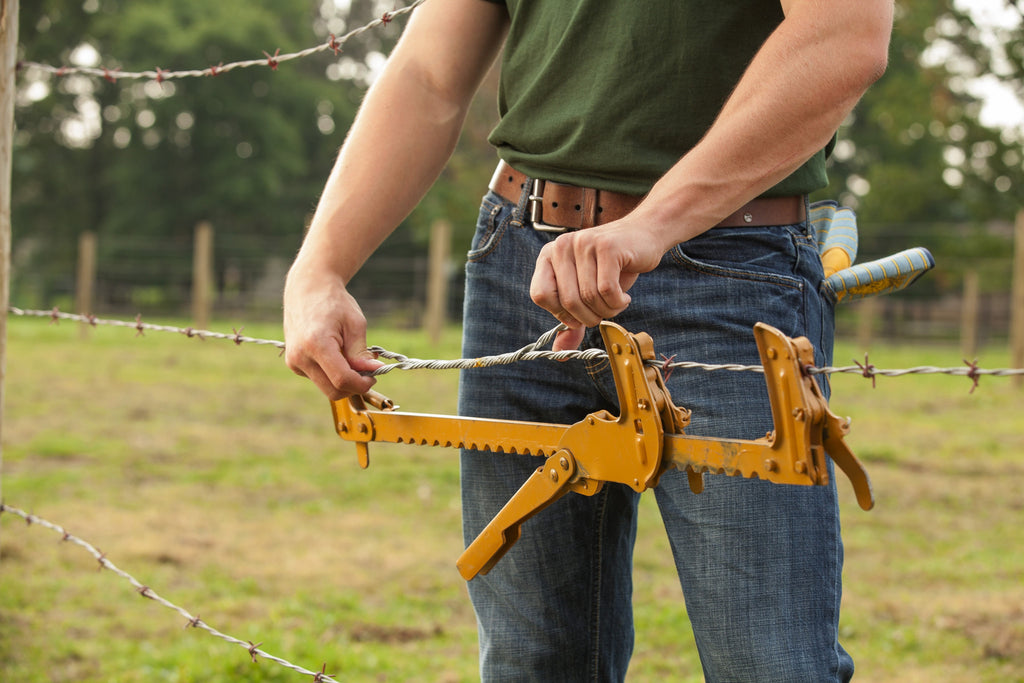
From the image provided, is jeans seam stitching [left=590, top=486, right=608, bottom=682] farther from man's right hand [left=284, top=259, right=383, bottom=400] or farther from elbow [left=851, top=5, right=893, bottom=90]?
elbow [left=851, top=5, right=893, bottom=90]

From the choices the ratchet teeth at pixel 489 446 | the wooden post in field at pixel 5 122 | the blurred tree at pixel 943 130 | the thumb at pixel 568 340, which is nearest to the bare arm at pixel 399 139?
the ratchet teeth at pixel 489 446

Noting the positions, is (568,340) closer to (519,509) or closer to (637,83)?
(519,509)

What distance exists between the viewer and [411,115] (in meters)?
1.62

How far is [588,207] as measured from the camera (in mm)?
1372

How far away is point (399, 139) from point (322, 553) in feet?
10.6

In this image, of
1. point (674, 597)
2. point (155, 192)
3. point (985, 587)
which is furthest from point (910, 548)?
point (155, 192)

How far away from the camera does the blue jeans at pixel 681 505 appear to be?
1.24 m

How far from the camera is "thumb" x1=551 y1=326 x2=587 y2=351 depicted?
128 cm

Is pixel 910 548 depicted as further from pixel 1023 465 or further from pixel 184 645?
pixel 184 645

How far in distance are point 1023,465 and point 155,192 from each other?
2767 centimetres

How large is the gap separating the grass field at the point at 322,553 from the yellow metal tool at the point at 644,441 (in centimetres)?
218

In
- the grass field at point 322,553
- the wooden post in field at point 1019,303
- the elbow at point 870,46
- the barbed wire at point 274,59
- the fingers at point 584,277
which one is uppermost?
the wooden post in field at point 1019,303

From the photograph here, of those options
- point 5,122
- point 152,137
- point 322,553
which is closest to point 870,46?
point 5,122

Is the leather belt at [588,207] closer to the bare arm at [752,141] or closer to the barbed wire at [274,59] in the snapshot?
the bare arm at [752,141]
